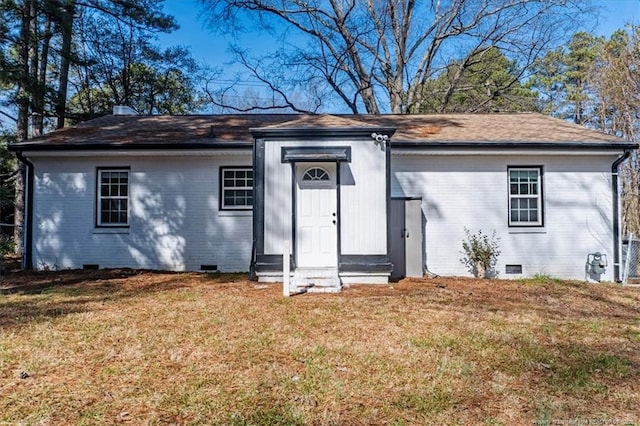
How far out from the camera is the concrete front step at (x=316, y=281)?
7.72 meters

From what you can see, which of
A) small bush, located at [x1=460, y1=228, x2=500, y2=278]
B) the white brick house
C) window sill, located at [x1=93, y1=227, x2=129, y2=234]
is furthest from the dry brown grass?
window sill, located at [x1=93, y1=227, x2=129, y2=234]

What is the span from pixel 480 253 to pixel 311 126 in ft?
16.4

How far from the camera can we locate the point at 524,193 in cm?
1016

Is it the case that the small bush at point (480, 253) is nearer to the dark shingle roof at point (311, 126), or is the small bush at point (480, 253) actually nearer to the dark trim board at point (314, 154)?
the dark shingle roof at point (311, 126)

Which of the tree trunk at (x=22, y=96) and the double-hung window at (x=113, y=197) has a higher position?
the tree trunk at (x=22, y=96)

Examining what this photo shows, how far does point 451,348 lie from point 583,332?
6.89 feet

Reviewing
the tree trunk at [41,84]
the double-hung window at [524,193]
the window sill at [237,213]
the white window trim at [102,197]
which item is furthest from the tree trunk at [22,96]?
the double-hung window at [524,193]

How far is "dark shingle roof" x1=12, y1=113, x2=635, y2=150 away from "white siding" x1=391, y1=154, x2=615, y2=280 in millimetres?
485

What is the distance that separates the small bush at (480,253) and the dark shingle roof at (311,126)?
2.34 meters

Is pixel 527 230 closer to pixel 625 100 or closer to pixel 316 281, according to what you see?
pixel 316 281

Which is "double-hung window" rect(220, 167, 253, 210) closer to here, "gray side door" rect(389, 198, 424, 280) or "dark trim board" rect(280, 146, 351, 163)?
"dark trim board" rect(280, 146, 351, 163)

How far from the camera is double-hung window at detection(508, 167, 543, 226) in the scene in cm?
1012

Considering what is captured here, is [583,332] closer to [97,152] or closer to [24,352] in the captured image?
[24,352]

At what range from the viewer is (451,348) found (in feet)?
14.6
